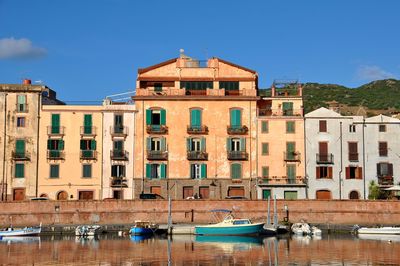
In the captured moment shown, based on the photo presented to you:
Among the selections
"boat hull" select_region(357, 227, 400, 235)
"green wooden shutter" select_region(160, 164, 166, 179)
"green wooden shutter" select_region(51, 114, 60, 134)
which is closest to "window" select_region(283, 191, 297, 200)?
"boat hull" select_region(357, 227, 400, 235)

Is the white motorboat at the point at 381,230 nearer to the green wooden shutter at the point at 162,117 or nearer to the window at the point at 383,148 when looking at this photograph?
the window at the point at 383,148

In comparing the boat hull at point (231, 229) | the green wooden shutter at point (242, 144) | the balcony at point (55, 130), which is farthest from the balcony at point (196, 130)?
the balcony at point (55, 130)

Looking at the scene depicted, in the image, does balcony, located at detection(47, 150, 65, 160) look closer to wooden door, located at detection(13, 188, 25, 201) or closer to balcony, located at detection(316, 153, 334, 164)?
wooden door, located at detection(13, 188, 25, 201)

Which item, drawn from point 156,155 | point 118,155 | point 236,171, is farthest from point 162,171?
point 236,171

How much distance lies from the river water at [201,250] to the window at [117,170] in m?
10.6

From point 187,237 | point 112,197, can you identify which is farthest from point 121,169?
point 187,237

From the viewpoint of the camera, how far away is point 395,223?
228 feet

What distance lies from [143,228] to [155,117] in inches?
592

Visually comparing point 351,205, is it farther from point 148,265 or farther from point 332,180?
point 148,265

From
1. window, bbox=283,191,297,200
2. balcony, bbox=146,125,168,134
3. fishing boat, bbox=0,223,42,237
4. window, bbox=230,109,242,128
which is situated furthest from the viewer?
window, bbox=230,109,242,128

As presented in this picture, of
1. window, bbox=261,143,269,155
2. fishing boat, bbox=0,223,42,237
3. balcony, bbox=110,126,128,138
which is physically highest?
balcony, bbox=110,126,128,138

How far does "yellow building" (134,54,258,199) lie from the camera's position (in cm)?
7606

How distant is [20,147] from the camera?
2977 inches

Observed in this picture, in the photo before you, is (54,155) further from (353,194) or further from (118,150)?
(353,194)
